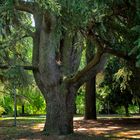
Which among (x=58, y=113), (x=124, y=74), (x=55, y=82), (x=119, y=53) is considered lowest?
(x=58, y=113)

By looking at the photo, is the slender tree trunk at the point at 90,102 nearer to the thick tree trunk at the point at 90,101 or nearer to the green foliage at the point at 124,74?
the thick tree trunk at the point at 90,101

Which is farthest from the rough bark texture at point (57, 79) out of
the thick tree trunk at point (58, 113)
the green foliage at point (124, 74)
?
the green foliage at point (124, 74)

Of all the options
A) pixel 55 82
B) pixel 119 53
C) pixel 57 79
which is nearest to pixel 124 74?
pixel 57 79

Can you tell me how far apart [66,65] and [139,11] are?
32.7 feet

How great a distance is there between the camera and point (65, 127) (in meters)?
17.4

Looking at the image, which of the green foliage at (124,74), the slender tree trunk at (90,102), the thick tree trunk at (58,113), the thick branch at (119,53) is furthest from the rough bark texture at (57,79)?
the slender tree trunk at (90,102)

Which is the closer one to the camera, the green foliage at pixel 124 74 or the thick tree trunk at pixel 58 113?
the thick tree trunk at pixel 58 113

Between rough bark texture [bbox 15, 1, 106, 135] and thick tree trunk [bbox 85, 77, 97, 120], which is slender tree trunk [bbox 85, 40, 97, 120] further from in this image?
rough bark texture [bbox 15, 1, 106, 135]

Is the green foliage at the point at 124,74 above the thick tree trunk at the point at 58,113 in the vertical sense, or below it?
above

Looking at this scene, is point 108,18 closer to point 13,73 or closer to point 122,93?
point 13,73

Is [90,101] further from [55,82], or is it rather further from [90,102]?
[55,82]

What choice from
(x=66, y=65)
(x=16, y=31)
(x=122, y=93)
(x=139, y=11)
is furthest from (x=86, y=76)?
(x=122, y=93)

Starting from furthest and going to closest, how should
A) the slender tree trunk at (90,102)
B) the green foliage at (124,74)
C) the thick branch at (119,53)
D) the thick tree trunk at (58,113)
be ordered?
the slender tree trunk at (90,102)
the green foliage at (124,74)
the thick tree trunk at (58,113)
the thick branch at (119,53)

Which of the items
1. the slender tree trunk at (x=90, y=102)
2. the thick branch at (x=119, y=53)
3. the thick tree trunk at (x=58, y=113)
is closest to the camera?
the thick branch at (x=119, y=53)
